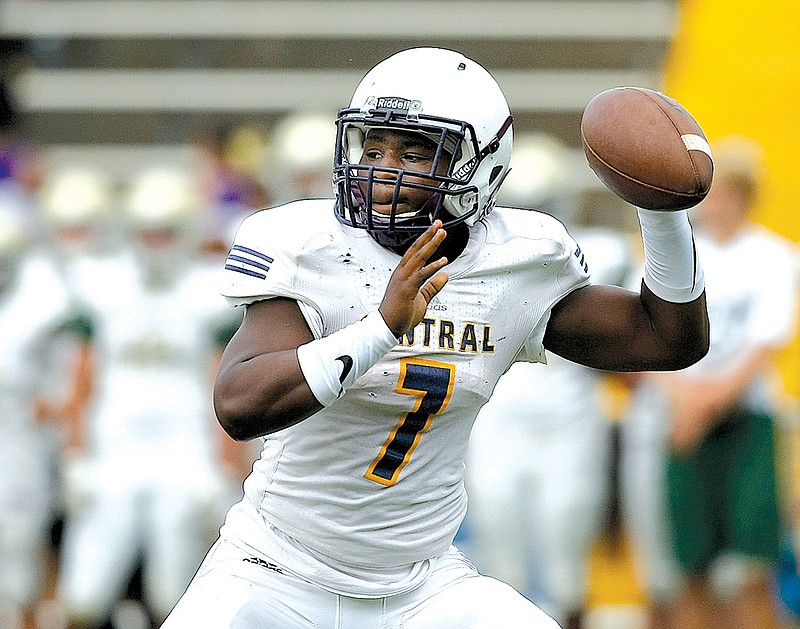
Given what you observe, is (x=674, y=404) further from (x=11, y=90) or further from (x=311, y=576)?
(x=11, y=90)

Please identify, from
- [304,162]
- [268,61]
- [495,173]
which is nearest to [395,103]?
[495,173]

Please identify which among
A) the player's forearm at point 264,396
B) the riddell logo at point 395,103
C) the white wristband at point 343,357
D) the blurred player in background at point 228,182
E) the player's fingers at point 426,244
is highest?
the riddell logo at point 395,103

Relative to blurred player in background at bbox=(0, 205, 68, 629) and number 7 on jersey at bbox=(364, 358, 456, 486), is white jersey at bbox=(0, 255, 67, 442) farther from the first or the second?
number 7 on jersey at bbox=(364, 358, 456, 486)

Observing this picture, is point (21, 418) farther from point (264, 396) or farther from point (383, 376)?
point (264, 396)

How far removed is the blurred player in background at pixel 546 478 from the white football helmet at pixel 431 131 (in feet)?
9.30

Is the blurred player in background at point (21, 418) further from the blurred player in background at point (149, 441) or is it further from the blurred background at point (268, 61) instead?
the blurred background at point (268, 61)

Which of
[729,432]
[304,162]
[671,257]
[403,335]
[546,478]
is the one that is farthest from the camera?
[304,162]

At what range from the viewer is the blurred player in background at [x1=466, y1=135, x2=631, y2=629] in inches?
235

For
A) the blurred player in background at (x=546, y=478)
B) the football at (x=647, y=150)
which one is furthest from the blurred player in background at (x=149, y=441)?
the football at (x=647, y=150)

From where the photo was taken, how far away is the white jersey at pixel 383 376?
2.96 m

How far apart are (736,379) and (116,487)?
2.33 m

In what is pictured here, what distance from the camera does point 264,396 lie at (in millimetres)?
2758

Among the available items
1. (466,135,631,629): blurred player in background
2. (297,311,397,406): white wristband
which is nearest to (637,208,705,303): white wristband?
(297,311,397,406): white wristband

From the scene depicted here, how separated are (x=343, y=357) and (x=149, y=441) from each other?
3.46m
